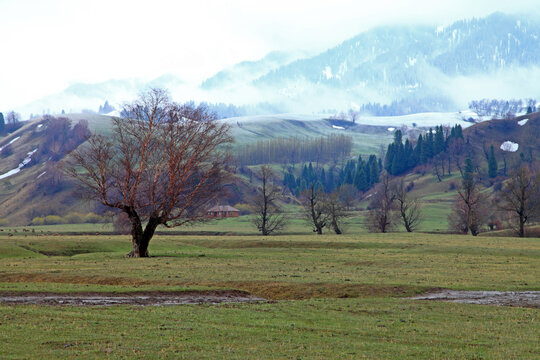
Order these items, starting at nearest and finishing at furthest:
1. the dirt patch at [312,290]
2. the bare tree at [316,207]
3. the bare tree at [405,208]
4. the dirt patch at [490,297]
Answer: the dirt patch at [490,297] → the dirt patch at [312,290] → the bare tree at [316,207] → the bare tree at [405,208]

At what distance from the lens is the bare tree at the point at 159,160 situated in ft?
194

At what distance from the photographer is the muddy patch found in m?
30.8

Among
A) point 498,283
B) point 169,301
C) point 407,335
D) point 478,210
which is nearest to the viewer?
point 407,335

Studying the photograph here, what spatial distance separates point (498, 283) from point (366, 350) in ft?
77.6

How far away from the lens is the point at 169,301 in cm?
3244

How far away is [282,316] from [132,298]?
402 inches

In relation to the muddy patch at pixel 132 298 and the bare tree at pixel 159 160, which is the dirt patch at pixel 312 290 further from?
the bare tree at pixel 159 160

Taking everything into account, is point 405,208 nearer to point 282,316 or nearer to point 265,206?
point 265,206

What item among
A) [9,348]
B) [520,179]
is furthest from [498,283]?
[520,179]

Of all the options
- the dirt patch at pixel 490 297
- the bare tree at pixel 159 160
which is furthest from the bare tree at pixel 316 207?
the dirt patch at pixel 490 297

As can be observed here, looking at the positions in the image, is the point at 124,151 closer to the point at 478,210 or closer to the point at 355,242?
the point at 355,242

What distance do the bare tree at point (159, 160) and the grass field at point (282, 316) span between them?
688 centimetres

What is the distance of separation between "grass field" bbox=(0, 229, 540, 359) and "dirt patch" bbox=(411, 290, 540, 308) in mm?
1396

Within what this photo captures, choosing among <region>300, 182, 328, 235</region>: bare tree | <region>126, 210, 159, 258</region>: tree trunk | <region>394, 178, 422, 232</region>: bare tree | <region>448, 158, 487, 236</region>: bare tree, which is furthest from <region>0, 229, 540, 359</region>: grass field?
<region>394, 178, 422, 232</region>: bare tree
